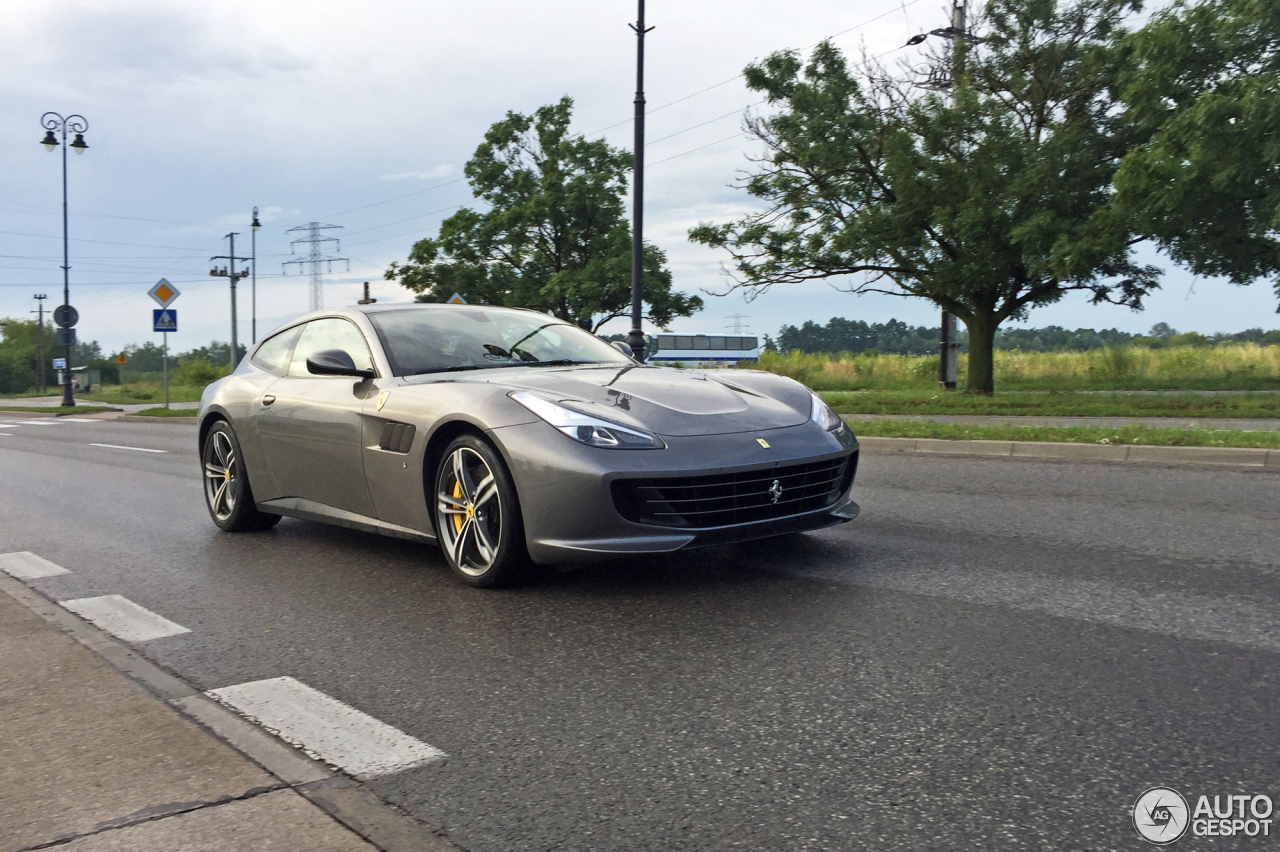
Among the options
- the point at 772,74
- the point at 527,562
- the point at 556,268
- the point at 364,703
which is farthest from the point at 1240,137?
the point at 556,268

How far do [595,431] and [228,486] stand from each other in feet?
11.5

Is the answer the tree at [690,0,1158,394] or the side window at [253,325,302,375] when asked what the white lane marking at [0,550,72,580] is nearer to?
the side window at [253,325,302,375]

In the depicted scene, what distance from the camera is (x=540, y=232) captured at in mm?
39312

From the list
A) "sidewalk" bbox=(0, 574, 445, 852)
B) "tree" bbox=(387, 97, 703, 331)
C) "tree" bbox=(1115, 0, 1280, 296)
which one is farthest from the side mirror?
"tree" bbox=(387, 97, 703, 331)

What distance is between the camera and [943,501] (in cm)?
750

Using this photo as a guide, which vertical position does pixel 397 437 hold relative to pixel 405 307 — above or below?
below

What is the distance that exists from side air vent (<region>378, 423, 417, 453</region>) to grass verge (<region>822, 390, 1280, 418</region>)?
541 inches

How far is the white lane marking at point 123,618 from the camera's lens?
4.48 metres

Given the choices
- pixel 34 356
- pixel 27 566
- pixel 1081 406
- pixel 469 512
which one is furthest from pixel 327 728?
pixel 34 356

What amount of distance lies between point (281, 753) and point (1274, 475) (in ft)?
26.8

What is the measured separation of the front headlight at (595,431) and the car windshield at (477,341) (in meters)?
1.07

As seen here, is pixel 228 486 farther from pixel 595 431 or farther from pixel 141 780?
pixel 141 780

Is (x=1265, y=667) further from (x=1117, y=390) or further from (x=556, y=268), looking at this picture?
(x=556, y=268)

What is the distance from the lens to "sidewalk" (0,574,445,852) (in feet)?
8.13
